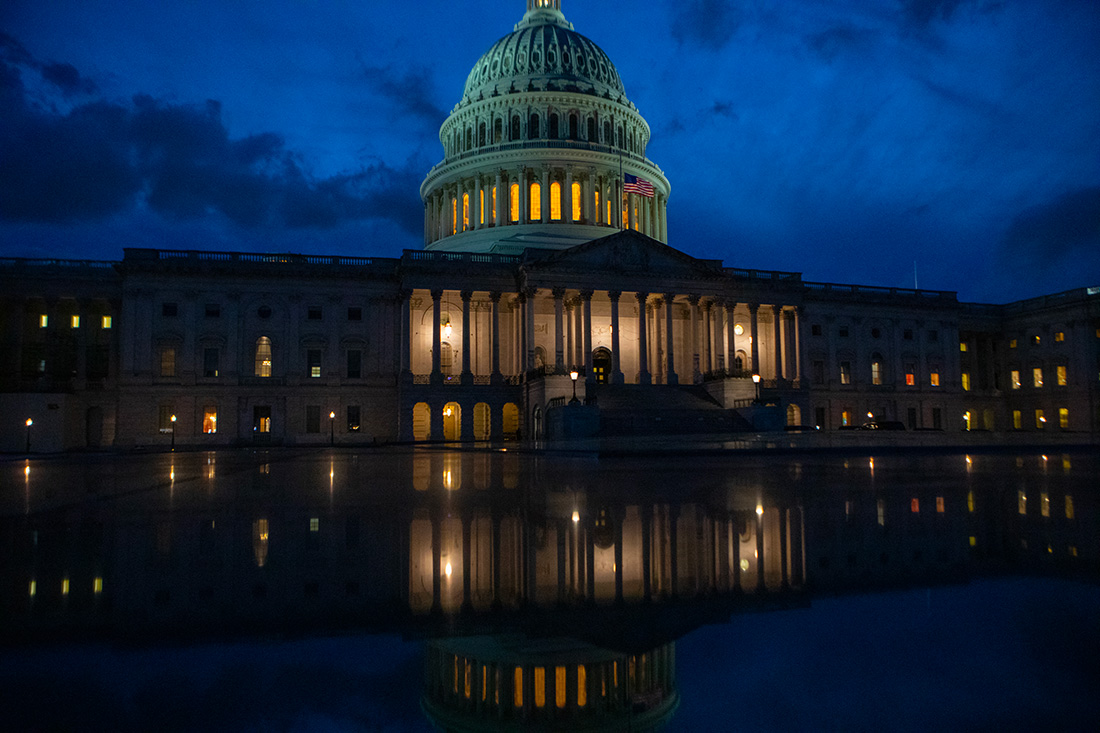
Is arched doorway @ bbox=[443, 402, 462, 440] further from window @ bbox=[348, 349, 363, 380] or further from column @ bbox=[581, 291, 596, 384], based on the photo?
column @ bbox=[581, 291, 596, 384]

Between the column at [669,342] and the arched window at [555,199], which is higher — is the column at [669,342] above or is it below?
below

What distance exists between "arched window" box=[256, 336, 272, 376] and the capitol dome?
2378 cm

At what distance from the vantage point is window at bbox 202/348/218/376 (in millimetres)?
60031

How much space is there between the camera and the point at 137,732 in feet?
8.52

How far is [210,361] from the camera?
60.2 m

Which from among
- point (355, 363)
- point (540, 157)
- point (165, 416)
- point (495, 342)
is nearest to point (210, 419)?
point (165, 416)

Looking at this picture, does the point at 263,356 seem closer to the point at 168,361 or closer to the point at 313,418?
the point at 313,418

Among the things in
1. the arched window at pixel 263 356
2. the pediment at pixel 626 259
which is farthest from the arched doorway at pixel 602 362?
the arched window at pixel 263 356

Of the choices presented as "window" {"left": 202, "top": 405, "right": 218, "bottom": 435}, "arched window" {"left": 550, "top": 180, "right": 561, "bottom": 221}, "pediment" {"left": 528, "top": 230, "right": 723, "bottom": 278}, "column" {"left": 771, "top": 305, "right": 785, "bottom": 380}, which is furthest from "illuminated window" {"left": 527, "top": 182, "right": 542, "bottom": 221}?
"window" {"left": 202, "top": 405, "right": 218, "bottom": 435}

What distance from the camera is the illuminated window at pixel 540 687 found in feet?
9.88

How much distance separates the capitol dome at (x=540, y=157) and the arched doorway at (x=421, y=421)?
1868 cm

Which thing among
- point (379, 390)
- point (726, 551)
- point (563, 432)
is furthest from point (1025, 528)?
point (379, 390)

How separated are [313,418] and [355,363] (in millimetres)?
5865

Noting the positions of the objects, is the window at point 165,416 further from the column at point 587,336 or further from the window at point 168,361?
the column at point 587,336
